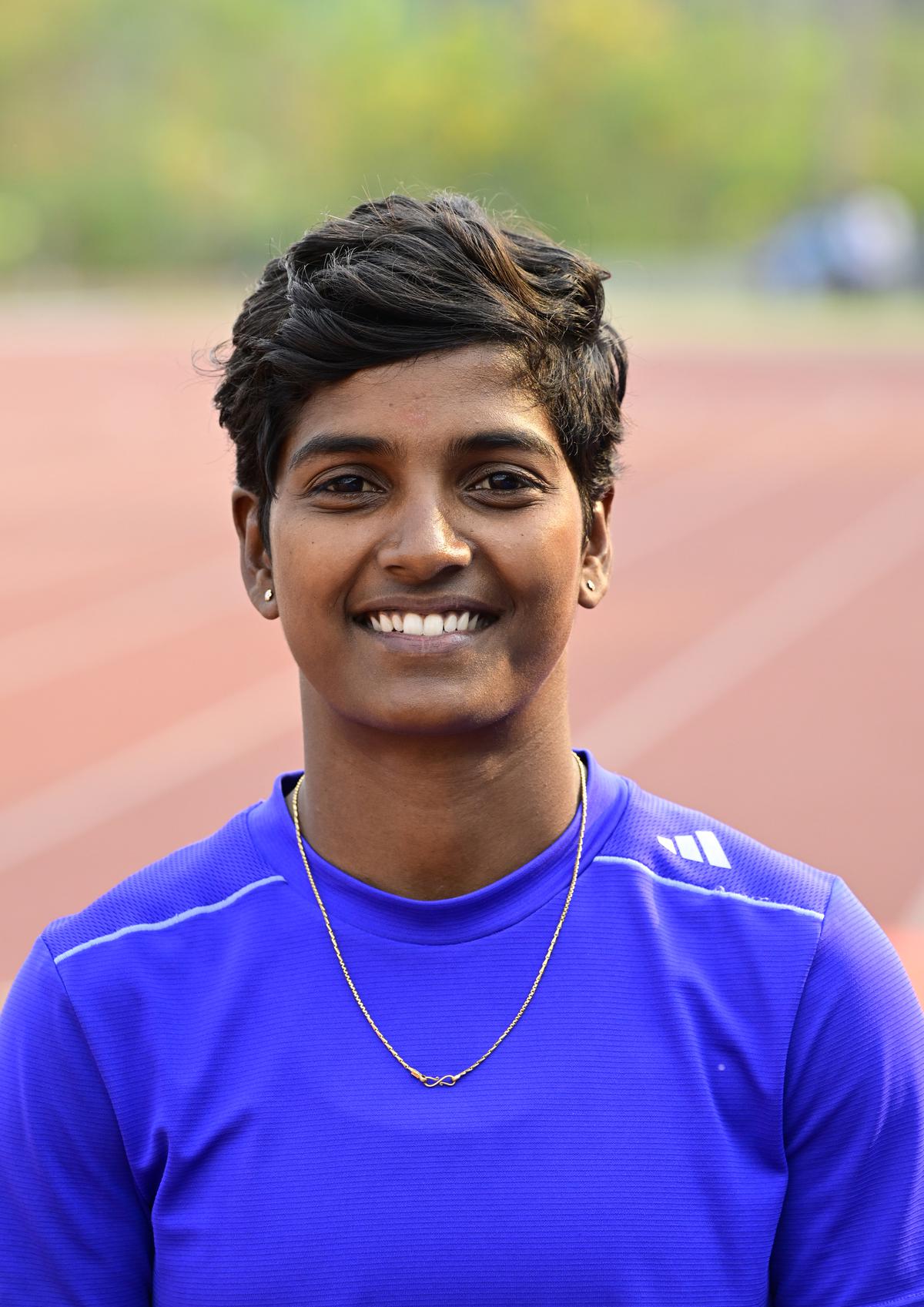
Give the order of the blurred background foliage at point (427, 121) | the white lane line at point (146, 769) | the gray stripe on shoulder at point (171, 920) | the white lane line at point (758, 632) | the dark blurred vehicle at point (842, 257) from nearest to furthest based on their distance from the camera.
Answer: the gray stripe on shoulder at point (171, 920), the white lane line at point (146, 769), the white lane line at point (758, 632), the dark blurred vehicle at point (842, 257), the blurred background foliage at point (427, 121)

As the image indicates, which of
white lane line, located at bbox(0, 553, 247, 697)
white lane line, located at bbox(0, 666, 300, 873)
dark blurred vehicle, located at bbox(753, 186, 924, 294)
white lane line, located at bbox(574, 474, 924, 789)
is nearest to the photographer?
white lane line, located at bbox(0, 666, 300, 873)

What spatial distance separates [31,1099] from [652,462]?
623 inches

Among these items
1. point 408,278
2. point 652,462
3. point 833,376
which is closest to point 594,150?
point 833,376

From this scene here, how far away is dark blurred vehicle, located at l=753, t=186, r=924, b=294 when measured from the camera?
3869cm

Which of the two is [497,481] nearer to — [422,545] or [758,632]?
[422,545]

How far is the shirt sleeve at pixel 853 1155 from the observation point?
158cm

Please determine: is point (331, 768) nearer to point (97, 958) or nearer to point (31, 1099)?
point (97, 958)

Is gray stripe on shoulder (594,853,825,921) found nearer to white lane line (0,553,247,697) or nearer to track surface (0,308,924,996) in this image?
track surface (0,308,924,996)

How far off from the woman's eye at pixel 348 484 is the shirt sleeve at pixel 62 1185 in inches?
21.6

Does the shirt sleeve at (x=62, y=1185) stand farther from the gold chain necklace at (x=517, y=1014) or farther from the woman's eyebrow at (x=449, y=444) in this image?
the woman's eyebrow at (x=449, y=444)

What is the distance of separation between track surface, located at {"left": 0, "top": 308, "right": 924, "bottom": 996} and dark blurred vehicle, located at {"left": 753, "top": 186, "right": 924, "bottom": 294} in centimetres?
2001

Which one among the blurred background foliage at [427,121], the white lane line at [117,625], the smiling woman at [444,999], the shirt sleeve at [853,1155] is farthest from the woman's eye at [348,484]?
the blurred background foliage at [427,121]

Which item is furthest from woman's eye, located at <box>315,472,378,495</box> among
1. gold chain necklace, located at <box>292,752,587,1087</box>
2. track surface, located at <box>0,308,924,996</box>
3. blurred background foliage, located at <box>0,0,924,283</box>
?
blurred background foliage, located at <box>0,0,924,283</box>

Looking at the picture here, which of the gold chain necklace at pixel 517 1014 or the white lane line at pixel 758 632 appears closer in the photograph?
the gold chain necklace at pixel 517 1014
